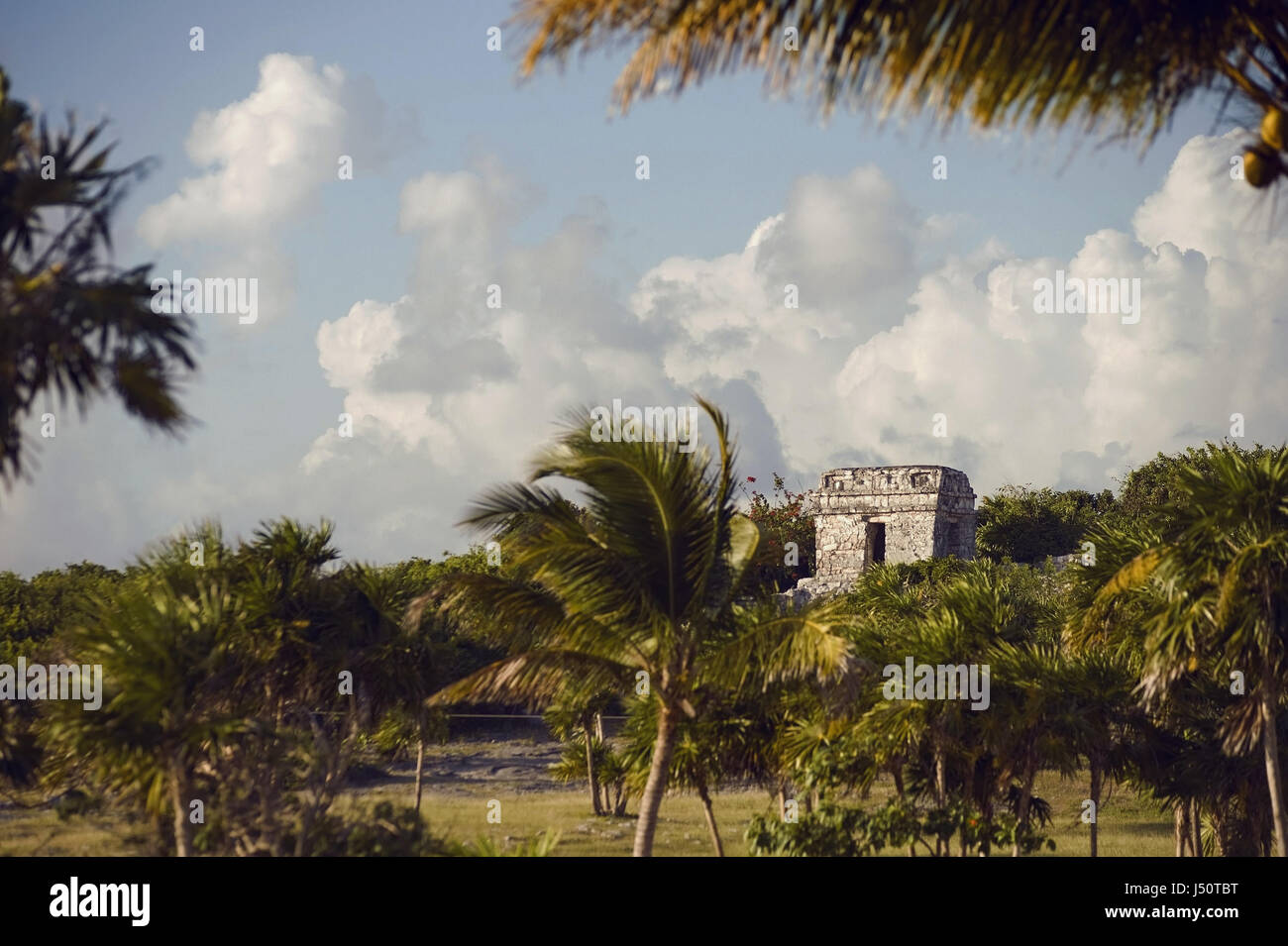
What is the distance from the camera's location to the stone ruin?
130ft

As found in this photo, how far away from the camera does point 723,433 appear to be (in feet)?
32.8

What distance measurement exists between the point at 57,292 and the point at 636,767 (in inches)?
363

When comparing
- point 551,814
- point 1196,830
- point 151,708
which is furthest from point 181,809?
point 551,814

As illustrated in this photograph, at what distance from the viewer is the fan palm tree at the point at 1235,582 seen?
11828 mm

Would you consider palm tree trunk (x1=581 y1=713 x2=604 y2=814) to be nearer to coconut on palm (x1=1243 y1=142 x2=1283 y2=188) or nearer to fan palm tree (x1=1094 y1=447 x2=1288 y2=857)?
fan palm tree (x1=1094 y1=447 x2=1288 y2=857)

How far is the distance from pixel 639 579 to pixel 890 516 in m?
31.3

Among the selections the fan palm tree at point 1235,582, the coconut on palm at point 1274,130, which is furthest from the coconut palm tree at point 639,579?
→ the coconut on palm at point 1274,130

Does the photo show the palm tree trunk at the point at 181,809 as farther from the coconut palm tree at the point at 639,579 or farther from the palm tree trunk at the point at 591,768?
the palm tree trunk at the point at 591,768

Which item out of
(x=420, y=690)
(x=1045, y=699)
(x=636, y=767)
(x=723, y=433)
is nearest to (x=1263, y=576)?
(x=1045, y=699)

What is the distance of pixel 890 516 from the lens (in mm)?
40531

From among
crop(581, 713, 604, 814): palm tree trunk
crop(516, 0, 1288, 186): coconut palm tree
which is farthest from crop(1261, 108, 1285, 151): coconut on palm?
crop(581, 713, 604, 814): palm tree trunk

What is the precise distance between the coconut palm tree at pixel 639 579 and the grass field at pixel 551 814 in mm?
4198

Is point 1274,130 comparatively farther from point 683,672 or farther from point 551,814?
point 551,814
